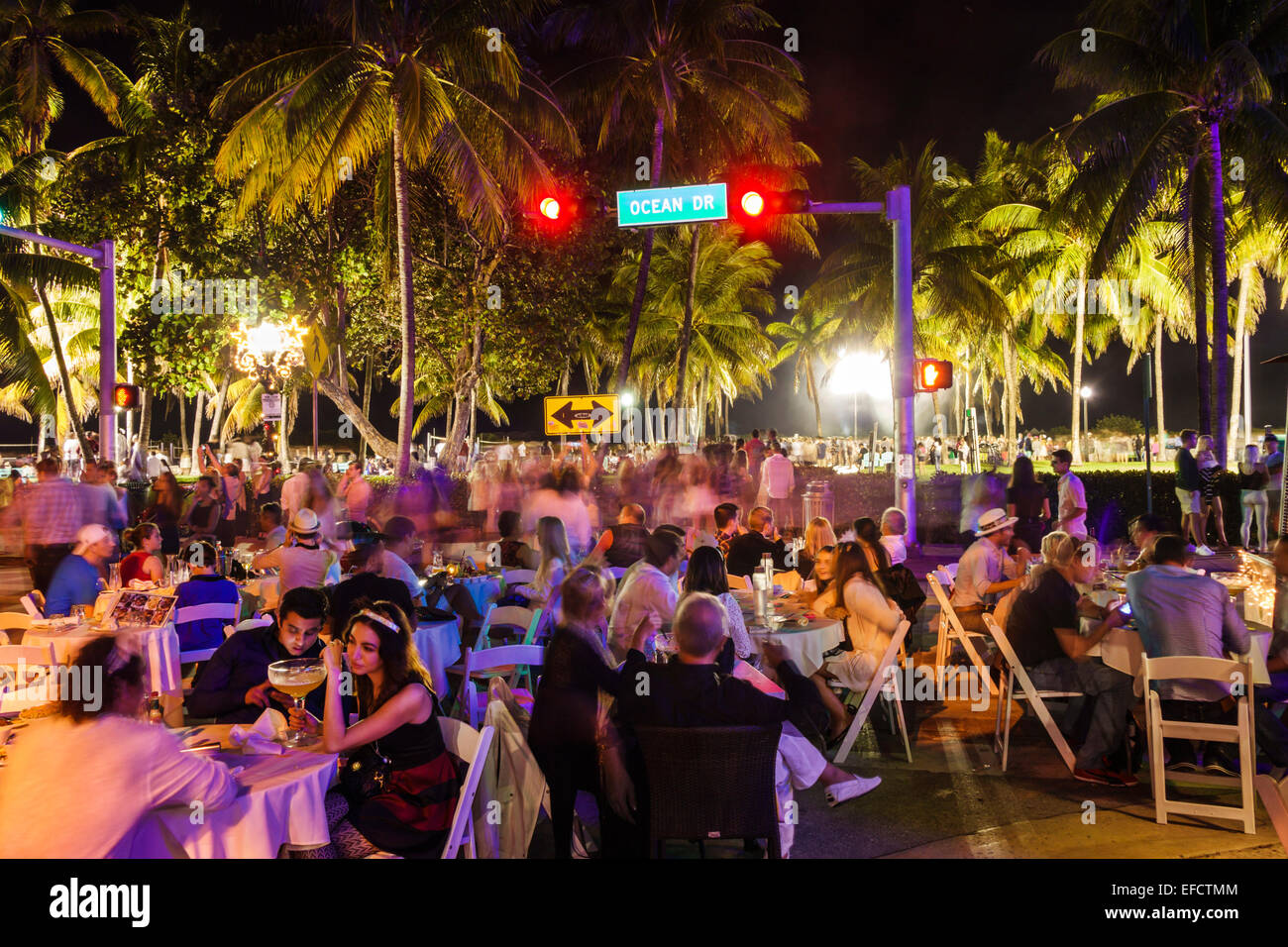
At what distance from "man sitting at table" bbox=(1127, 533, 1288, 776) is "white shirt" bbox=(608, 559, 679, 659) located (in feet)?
9.40

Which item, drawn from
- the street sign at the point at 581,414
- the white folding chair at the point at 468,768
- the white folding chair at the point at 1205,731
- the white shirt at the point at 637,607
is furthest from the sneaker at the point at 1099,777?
the street sign at the point at 581,414

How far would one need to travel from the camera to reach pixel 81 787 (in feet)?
10.0

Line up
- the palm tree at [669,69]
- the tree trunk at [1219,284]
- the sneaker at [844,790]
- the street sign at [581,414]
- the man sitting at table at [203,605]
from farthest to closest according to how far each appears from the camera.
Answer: the palm tree at [669,69] → the tree trunk at [1219,284] → the street sign at [581,414] → the man sitting at table at [203,605] → the sneaker at [844,790]

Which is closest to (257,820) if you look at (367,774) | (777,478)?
(367,774)

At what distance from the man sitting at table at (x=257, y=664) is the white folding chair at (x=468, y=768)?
41.8 inches

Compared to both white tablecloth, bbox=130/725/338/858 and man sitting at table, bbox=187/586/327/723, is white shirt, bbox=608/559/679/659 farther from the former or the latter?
white tablecloth, bbox=130/725/338/858

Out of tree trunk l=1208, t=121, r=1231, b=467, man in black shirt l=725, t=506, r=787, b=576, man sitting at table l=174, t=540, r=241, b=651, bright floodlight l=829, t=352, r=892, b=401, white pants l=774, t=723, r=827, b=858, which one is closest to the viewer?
white pants l=774, t=723, r=827, b=858

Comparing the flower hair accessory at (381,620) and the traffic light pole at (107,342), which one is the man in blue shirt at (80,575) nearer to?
the flower hair accessory at (381,620)

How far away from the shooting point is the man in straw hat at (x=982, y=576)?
7684 mm

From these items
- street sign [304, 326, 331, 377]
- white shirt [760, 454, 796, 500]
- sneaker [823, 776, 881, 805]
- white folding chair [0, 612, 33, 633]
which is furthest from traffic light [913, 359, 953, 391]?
street sign [304, 326, 331, 377]

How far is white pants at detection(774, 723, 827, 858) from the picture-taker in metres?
4.56

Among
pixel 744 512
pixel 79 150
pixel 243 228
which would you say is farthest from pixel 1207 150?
pixel 79 150
